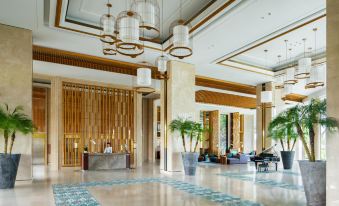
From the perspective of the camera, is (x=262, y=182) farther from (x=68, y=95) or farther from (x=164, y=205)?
(x=68, y=95)

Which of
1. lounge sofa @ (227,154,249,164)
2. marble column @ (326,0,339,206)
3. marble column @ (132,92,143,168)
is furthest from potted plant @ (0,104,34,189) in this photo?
lounge sofa @ (227,154,249,164)

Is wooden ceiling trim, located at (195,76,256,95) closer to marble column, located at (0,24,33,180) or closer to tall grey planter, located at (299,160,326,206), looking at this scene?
marble column, located at (0,24,33,180)

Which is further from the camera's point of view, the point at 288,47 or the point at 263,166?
the point at 263,166

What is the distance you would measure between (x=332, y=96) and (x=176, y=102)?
6.92 m

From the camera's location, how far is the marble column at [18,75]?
8172 millimetres

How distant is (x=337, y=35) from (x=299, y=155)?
51.1 feet

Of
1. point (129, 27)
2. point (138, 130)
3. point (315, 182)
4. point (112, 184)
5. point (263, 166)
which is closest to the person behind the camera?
point (129, 27)

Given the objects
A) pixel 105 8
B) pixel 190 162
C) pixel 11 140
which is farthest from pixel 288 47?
pixel 11 140

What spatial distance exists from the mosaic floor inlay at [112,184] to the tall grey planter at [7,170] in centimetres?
112

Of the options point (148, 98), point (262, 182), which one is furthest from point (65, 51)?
point (148, 98)

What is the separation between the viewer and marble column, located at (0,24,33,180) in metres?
8.17

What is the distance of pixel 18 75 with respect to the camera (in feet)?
27.4

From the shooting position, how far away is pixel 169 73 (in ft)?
37.6

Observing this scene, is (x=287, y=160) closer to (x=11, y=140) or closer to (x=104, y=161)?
(x=104, y=161)
